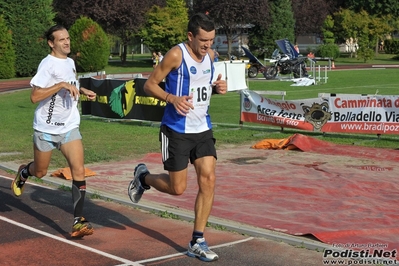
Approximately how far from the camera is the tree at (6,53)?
49219 millimetres

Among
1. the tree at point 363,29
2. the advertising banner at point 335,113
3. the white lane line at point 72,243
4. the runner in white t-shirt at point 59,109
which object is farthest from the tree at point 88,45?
the runner in white t-shirt at point 59,109

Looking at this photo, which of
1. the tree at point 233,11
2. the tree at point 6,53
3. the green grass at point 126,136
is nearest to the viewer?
the green grass at point 126,136

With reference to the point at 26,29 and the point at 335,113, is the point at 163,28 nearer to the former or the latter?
the point at 26,29

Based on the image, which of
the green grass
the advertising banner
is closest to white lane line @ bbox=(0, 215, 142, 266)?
the green grass

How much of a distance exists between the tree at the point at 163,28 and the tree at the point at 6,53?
20.4 metres

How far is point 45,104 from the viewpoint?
27.3ft

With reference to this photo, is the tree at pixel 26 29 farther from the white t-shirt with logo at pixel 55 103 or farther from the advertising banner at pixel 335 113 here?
the white t-shirt with logo at pixel 55 103

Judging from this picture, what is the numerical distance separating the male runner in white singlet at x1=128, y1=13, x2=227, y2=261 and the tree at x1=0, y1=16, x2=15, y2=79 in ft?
144

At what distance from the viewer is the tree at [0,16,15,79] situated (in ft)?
161

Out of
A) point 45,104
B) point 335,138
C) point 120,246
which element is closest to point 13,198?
point 45,104

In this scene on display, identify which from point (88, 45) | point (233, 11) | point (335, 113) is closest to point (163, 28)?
point (233, 11)

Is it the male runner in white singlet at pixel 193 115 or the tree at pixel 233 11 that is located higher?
the tree at pixel 233 11

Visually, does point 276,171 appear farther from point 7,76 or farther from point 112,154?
point 7,76

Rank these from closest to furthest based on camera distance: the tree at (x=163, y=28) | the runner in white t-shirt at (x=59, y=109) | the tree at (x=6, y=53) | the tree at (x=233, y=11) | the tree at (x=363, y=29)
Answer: the runner in white t-shirt at (x=59, y=109)
the tree at (x=6, y=53)
the tree at (x=163, y=28)
the tree at (x=363, y=29)
the tree at (x=233, y=11)
